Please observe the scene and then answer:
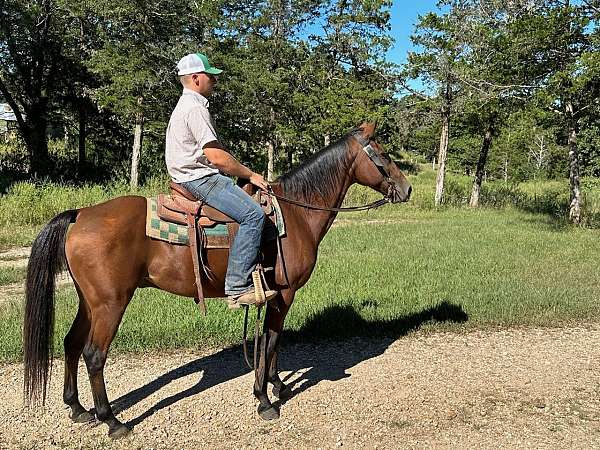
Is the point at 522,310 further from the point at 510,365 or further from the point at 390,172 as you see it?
the point at 390,172

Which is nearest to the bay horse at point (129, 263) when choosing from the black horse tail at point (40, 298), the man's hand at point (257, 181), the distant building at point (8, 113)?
the black horse tail at point (40, 298)

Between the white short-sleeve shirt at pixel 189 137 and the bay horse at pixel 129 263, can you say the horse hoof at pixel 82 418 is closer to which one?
the bay horse at pixel 129 263

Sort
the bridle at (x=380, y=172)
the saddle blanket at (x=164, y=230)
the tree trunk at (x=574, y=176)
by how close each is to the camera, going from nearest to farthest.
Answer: the saddle blanket at (x=164, y=230) < the bridle at (x=380, y=172) < the tree trunk at (x=574, y=176)

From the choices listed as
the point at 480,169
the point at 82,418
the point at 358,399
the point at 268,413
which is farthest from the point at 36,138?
the point at 358,399

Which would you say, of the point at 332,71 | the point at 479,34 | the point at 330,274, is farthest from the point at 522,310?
the point at 332,71

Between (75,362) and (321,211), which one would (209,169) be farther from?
(75,362)

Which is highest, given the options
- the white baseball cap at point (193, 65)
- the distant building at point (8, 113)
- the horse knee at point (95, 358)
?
the distant building at point (8, 113)

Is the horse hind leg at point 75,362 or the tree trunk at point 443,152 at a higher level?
the tree trunk at point 443,152

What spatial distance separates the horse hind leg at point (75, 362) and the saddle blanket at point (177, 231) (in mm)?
861

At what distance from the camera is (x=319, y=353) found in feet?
19.7

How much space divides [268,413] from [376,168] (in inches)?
91.8

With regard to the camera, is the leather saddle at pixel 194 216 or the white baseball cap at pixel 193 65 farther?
the leather saddle at pixel 194 216

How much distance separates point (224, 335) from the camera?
20.7 ft

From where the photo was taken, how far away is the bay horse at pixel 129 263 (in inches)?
157
